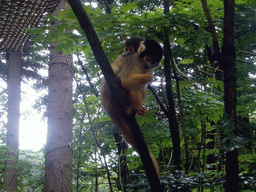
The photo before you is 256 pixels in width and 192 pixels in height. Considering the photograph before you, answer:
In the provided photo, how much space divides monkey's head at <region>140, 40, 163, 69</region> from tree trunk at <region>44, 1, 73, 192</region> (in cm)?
182

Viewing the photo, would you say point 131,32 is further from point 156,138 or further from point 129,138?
point 156,138

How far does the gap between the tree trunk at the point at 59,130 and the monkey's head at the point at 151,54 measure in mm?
1824

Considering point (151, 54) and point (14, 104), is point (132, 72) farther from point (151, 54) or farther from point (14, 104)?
point (14, 104)

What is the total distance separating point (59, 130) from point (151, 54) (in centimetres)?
297

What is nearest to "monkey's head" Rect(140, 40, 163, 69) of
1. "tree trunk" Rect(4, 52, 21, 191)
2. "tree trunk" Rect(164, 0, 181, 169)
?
"tree trunk" Rect(164, 0, 181, 169)

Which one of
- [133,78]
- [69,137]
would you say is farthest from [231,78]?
[69,137]

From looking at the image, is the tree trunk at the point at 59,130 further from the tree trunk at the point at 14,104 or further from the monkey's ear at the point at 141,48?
the tree trunk at the point at 14,104

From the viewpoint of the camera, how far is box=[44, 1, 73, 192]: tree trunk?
4.40m

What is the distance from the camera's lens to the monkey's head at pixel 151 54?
2828 millimetres

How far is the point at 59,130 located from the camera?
186 inches

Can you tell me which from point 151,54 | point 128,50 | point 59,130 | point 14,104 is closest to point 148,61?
point 151,54

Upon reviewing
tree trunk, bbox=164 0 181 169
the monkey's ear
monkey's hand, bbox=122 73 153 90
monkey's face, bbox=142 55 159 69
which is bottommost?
tree trunk, bbox=164 0 181 169

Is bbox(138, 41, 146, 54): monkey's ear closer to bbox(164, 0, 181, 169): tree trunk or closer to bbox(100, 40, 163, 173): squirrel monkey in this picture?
bbox(100, 40, 163, 173): squirrel monkey

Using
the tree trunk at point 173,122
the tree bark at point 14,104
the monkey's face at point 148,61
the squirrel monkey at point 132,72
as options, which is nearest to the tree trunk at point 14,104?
the tree bark at point 14,104
